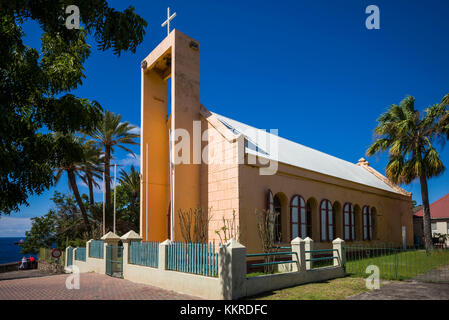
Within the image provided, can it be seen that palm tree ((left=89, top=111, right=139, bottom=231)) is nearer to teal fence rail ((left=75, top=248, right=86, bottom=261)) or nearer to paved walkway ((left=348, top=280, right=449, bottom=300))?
teal fence rail ((left=75, top=248, right=86, bottom=261))

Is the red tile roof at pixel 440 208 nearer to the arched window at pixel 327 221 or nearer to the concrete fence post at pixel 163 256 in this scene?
the arched window at pixel 327 221

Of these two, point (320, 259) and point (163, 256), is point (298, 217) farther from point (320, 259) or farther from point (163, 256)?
point (163, 256)

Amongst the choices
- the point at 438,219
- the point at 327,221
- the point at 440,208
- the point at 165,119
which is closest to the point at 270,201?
the point at 327,221

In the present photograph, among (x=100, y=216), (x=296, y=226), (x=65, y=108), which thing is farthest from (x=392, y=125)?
(x=100, y=216)

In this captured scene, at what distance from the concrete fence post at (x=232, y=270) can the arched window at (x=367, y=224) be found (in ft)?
55.2

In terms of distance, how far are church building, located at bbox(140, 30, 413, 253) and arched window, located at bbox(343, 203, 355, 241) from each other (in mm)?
63

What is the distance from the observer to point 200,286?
10.0 m

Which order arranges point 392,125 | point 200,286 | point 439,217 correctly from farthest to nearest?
point 439,217 → point 392,125 → point 200,286

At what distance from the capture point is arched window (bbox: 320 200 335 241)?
19.6 m

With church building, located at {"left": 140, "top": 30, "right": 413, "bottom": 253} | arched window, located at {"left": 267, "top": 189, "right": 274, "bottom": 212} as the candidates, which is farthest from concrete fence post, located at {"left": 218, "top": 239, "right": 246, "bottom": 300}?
arched window, located at {"left": 267, "top": 189, "right": 274, "bottom": 212}

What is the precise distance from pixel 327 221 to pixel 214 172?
801 centimetres

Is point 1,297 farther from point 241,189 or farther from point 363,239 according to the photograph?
point 363,239
